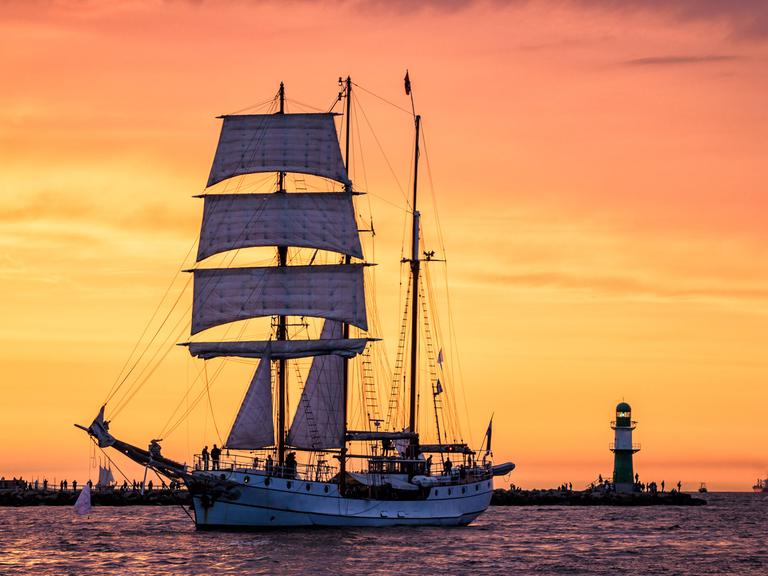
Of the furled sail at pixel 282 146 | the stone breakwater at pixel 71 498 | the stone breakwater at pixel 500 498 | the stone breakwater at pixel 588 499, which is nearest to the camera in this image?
the furled sail at pixel 282 146

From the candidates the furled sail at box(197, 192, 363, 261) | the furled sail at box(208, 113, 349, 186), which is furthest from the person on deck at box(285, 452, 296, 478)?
the furled sail at box(208, 113, 349, 186)

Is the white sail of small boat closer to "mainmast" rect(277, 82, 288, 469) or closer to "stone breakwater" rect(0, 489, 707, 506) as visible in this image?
"mainmast" rect(277, 82, 288, 469)

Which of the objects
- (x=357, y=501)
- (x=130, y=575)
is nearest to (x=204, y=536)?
(x=357, y=501)

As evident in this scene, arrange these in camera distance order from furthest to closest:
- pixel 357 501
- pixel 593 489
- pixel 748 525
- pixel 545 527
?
pixel 593 489
pixel 748 525
pixel 545 527
pixel 357 501

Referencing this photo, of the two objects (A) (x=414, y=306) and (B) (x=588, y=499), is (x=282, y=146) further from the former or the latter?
(B) (x=588, y=499)

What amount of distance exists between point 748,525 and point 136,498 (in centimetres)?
5751

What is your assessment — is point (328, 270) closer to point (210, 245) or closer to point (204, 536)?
point (210, 245)

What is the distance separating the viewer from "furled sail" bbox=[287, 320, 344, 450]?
92.8 meters

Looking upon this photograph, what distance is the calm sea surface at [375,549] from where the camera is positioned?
6881 centimetres

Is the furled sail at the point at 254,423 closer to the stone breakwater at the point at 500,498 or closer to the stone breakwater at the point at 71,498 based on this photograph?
the stone breakwater at the point at 500,498

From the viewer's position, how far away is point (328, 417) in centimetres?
9331

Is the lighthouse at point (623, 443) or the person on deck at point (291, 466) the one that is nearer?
the person on deck at point (291, 466)

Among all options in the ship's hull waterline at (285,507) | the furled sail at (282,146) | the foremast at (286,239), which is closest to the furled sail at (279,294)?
the foremast at (286,239)

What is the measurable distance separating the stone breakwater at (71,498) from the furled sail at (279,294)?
44.7 meters
